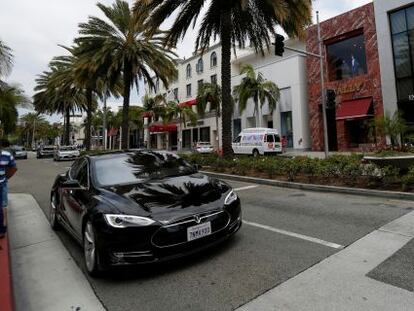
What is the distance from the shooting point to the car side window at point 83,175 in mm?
5208

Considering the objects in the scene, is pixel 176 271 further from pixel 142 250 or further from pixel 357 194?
pixel 357 194

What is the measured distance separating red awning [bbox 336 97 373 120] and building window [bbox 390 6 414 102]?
2252 mm

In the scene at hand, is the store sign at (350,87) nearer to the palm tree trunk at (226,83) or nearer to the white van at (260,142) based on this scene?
the white van at (260,142)

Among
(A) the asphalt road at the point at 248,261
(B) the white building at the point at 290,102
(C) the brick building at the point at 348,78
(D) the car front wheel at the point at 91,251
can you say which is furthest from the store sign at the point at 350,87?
(D) the car front wheel at the point at 91,251

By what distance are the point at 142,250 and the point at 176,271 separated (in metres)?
0.56

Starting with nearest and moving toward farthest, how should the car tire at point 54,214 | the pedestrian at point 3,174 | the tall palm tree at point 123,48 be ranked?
1. the pedestrian at point 3,174
2. the car tire at point 54,214
3. the tall palm tree at point 123,48

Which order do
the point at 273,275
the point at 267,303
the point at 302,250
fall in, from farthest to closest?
1. the point at 302,250
2. the point at 273,275
3. the point at 267,303

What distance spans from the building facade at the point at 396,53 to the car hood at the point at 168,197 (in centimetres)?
2202

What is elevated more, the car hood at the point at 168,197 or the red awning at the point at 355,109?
the red awning at the point at 355,109

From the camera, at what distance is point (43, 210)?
886cm

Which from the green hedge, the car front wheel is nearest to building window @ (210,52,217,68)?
the green hedge

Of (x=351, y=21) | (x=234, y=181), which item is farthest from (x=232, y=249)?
(x=351, y=21)

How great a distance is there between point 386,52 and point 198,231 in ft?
83.0

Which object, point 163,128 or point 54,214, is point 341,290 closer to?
point 54,214
